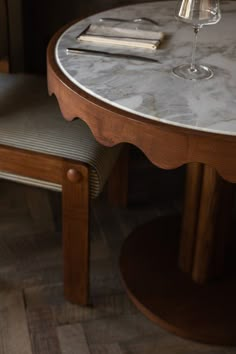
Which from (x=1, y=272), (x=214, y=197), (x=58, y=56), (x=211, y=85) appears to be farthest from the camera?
(x=1, y=272)

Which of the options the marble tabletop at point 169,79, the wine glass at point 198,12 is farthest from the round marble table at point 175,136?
the wine glass at point 198,12

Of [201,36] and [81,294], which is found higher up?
[201,36]

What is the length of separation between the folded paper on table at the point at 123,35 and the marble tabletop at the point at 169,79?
2 cm

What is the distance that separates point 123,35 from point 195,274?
69 cm

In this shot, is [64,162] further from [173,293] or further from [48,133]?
[173,293]

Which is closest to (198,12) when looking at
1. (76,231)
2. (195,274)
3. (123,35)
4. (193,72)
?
(193,72)

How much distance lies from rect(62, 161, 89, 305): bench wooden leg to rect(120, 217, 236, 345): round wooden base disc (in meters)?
0.15

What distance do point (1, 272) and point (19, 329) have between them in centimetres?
24

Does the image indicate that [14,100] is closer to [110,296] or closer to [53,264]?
[53,264]

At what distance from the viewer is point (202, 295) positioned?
1569 millimetres

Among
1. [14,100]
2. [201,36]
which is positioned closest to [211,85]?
[201,36]

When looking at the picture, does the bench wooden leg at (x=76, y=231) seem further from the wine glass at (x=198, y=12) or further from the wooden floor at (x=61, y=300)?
the wine glass at (x=198, y=12)

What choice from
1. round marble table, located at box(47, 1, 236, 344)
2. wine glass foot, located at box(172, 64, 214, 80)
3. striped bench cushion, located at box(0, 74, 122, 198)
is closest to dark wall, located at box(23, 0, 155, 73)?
round marble table, located at box(47, 1, 236, 344)

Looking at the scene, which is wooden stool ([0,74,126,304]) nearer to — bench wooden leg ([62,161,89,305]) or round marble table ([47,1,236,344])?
bench wooden leg ([62,161,89,305])
